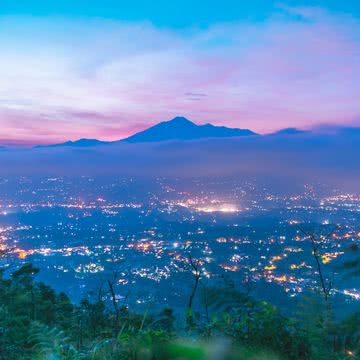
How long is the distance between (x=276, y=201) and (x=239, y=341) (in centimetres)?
7667

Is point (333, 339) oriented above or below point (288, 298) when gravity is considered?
above

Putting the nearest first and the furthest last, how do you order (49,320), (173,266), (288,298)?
(49,320) < (288,298) < (173,266)

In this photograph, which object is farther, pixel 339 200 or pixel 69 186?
pixel 69 186

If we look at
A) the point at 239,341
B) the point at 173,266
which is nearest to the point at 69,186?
the point at 173,266

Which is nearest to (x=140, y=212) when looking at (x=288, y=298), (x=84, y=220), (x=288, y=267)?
(x=84, y=220)

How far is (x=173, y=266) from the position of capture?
88.3 feet

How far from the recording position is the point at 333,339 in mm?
4223

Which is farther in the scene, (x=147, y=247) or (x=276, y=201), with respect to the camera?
(x=276, y=201)

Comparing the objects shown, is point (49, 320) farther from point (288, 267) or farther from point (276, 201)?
point (276, 201)

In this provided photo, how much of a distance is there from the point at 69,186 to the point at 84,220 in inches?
2409

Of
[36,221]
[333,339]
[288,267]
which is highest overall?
[333,339]

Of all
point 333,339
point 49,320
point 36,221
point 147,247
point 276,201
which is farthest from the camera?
point 276,201

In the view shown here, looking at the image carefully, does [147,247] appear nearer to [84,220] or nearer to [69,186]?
[84,220]

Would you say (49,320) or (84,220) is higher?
(49,320)
